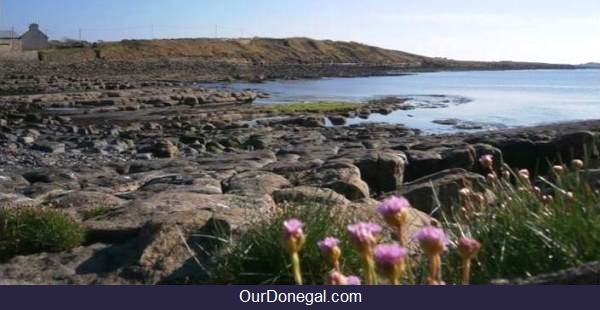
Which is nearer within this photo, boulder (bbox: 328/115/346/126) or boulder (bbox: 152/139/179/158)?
boulder (bbox: 152/139/179/158)

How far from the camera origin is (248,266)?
13.8ft

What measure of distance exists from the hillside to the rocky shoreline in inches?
1860

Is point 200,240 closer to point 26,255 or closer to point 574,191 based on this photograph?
point 26,255

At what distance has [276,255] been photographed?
13.6 feet

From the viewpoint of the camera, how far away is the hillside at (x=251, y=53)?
8262 cm

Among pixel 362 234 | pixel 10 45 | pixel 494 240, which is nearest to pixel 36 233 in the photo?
pixel 494 240

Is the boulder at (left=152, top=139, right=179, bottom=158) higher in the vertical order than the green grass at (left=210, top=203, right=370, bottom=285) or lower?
lower

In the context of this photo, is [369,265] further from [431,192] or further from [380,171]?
[380,171]

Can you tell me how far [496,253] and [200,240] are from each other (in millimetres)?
2267

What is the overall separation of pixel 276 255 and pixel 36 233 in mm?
2304

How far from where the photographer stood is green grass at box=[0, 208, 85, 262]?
5406 mm

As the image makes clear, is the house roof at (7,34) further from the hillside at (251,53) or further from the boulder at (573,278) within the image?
the boulder at (573,278)

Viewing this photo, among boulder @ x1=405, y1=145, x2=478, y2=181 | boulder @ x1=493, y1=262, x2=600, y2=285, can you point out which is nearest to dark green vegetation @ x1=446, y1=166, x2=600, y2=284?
boulder @ x1=493, y1=262, x2=600, y2=285

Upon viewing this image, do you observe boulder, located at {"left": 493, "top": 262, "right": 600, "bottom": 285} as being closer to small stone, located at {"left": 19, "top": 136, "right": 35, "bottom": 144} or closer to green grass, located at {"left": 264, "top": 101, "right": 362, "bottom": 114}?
small stone, located at {"left": 19, "top": 136, "right": 35, "bottom": 144}
